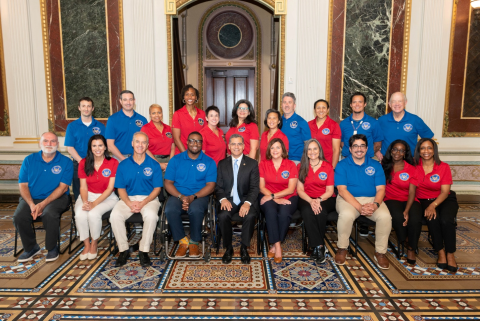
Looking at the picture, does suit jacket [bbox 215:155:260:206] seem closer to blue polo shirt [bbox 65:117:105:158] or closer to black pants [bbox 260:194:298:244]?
black pants [bbox 260:194:298:244]

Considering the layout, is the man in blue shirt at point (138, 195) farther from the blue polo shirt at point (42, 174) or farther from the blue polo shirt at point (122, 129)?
the blue polo shirt at point (42, 174)

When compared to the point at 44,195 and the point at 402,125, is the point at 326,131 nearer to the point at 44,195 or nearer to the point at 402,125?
the point at 402,125

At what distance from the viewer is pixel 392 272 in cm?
325

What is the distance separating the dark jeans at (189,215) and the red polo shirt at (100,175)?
73cm

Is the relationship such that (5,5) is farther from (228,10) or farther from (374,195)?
(374,195)

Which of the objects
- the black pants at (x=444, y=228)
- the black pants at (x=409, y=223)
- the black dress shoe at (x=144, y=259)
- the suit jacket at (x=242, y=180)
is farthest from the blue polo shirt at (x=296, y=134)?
the black dress shoe at (x=144, y=259)

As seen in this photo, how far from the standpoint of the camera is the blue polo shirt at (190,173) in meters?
3.59

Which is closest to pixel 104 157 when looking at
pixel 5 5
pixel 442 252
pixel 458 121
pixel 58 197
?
pixel 58 197

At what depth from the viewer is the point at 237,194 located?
3.64 metres

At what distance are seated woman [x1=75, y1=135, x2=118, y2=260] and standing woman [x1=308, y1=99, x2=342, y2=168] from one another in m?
2.47

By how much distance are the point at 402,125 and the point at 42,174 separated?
14.1 ft

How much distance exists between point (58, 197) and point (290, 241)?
274 centimetres

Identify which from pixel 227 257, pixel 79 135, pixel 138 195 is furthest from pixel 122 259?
pixel 79 135

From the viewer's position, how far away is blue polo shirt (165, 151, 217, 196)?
141 inches
